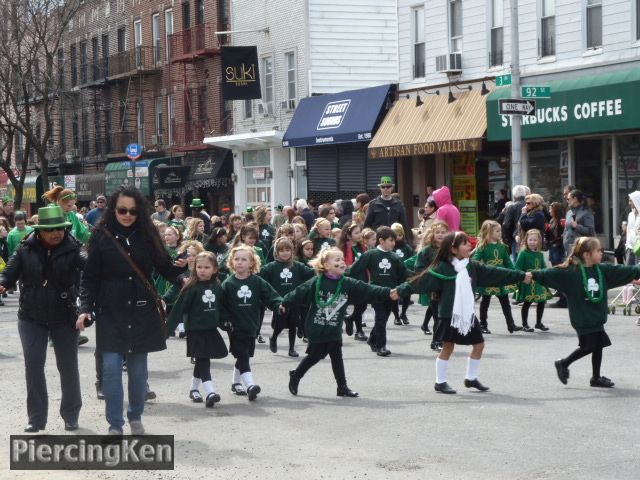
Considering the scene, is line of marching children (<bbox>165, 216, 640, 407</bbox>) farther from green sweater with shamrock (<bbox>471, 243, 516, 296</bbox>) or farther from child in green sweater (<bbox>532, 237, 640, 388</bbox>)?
green sweater with shamrock (<bbox>471, 243, 516, 296</bbox>)

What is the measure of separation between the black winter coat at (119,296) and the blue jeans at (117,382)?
0.29 feet

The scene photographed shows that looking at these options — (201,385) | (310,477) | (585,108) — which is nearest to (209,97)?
(585,108)

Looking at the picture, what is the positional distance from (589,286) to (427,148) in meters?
17.1

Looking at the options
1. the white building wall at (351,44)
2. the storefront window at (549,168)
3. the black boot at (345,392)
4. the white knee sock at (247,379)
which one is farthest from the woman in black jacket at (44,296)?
the white building wall at (351,44)

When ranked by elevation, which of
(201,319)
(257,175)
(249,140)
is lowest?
(201,319)

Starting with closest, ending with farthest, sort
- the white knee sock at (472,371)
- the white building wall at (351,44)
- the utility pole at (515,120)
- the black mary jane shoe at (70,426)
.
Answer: the black mary jane shoe at (70,426) < the white knee sock at (472,371) < the utility pole at (515,120) < the white building wall at (351,44)

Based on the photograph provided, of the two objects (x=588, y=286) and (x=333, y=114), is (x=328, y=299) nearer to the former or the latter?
(x=588, y=286)

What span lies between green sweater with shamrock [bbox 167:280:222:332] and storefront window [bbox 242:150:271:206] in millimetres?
27122

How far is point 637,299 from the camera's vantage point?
1672 centimetres

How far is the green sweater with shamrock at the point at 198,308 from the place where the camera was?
1070 cm

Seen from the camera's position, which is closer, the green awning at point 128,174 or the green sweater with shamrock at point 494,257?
the green sweater with shamrock at point 494,257

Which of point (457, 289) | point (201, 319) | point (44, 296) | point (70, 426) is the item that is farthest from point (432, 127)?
point (44, 296)

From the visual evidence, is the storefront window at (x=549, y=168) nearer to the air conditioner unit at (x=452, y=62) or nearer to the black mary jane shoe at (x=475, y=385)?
the air conditioner unit at (x=452, y=62)

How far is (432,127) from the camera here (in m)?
28.0
